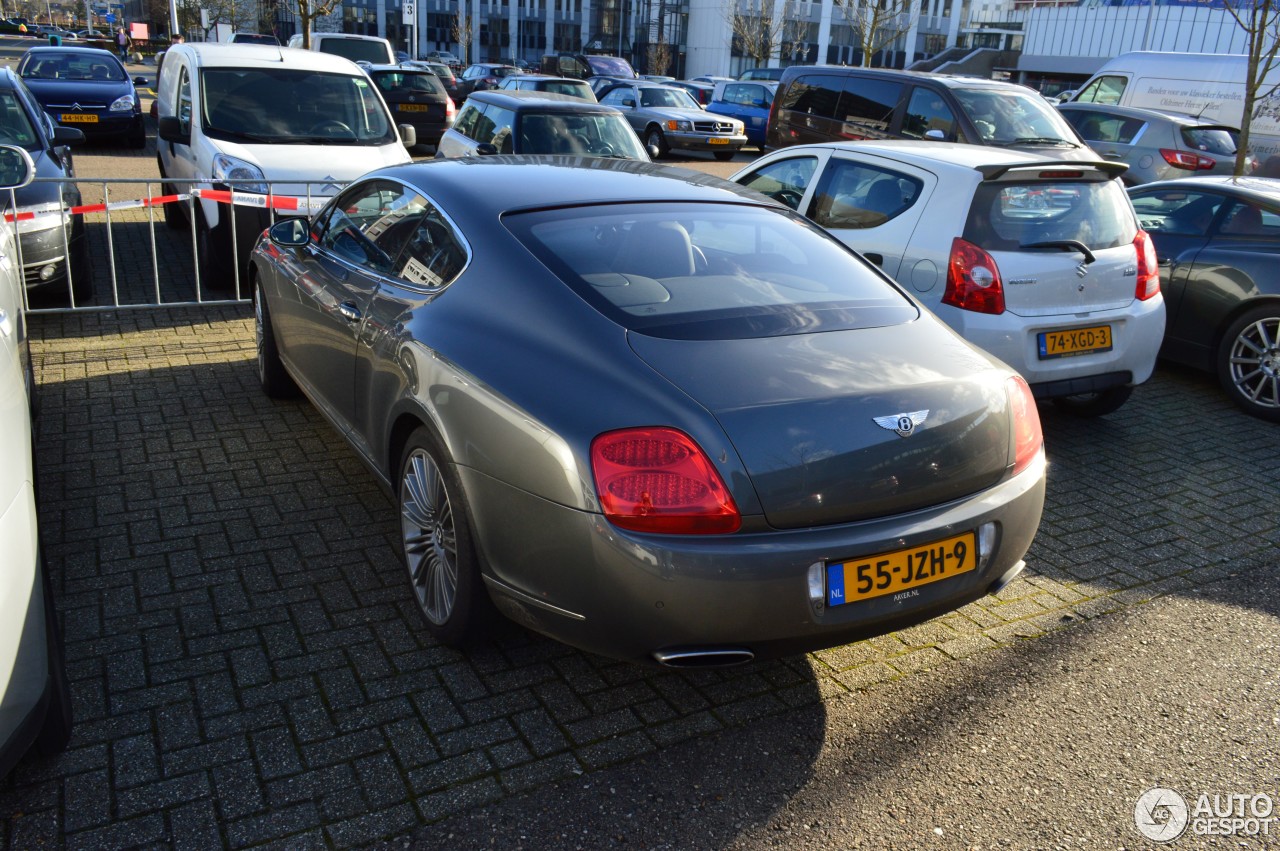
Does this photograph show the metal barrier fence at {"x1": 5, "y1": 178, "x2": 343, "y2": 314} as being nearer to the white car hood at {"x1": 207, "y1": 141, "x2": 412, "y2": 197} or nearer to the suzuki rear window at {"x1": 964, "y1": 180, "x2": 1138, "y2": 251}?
the white car hood at {"x1": 207, "y1": 141, "x2": 412, "y2": 197}

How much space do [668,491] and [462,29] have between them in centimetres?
7448

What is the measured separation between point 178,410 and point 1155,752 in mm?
4898

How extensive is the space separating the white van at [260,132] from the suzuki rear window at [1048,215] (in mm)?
4376

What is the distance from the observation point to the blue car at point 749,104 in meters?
23.6

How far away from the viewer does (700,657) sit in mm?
2803

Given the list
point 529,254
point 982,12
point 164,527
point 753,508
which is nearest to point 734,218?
point 529,254

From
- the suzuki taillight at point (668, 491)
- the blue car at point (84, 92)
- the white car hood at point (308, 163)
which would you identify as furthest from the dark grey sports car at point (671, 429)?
the blue car at point (84, 92)

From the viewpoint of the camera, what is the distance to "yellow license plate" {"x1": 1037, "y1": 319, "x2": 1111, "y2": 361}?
17.8 feet

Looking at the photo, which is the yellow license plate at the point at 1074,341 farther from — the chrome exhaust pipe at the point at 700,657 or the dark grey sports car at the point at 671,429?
the chrome exhaust pipe at the point at 700,657

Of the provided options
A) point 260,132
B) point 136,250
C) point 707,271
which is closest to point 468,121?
point 260,132

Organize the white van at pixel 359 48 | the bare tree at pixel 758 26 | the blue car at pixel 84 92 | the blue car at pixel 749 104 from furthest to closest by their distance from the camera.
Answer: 1. the bare tree at pixel 758 26
2. the blue car at pixel 749 104
3. the white van at pixel 359 48
4. the blue car at pixel 84 92

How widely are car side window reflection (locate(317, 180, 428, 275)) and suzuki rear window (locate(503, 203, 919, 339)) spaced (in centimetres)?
67

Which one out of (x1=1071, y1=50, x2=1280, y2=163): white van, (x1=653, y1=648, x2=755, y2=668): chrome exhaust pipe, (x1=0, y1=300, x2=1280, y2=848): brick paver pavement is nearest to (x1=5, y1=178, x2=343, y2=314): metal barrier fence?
A: (x1=0, y1=300, x2=1280, y2=848): brick paver pavement

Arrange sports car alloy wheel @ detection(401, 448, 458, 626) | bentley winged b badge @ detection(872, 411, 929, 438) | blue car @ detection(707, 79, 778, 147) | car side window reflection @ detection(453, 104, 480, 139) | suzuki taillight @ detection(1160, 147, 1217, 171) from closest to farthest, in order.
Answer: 1. bentley winged b badge @ detection(872, 411, 929, 438)
2. sports car alloy wheel @ detection(401, 448, 458, 626)
3. car side window reflection @ detection(453, 104, 480, 139)
4. suzuki taillight @ detection(1160, 147, 1217, 171)
5. blue car @ detection(707, 79, 778, 147)
